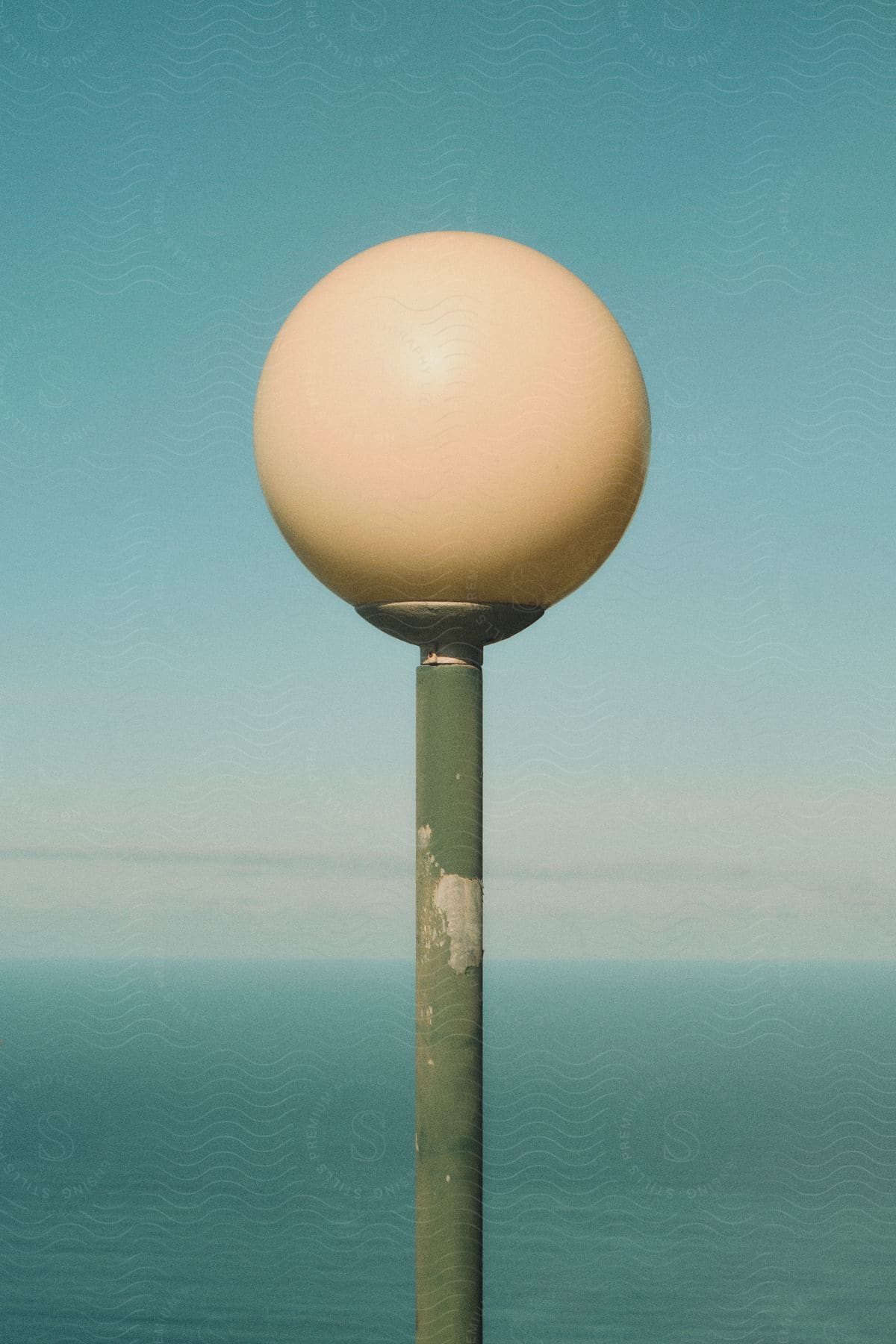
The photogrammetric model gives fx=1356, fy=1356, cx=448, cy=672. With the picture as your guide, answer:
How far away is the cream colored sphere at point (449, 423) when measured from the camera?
12.9ft

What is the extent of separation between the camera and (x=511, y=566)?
4.17m

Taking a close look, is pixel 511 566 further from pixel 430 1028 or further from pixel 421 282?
pixel 430 1028

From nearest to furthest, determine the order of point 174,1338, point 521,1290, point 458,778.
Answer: point 458,778, point 174,1338, point 521,1290

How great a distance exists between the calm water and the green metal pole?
143 ft

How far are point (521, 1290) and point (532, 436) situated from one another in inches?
3095

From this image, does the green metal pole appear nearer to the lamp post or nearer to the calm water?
the lamp post

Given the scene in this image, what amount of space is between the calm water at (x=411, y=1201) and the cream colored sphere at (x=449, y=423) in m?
44.2

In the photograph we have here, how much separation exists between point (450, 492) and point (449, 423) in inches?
7.9

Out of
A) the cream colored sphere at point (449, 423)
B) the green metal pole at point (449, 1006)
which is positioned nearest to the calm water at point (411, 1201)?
the green metal pole at point (449, 1006)

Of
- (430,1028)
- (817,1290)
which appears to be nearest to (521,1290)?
(817,1290)

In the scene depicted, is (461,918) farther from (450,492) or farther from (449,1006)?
(450,492)

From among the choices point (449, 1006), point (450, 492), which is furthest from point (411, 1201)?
point (450, 492)

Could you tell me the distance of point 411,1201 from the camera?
92875mm

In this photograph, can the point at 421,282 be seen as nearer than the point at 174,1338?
Yes
